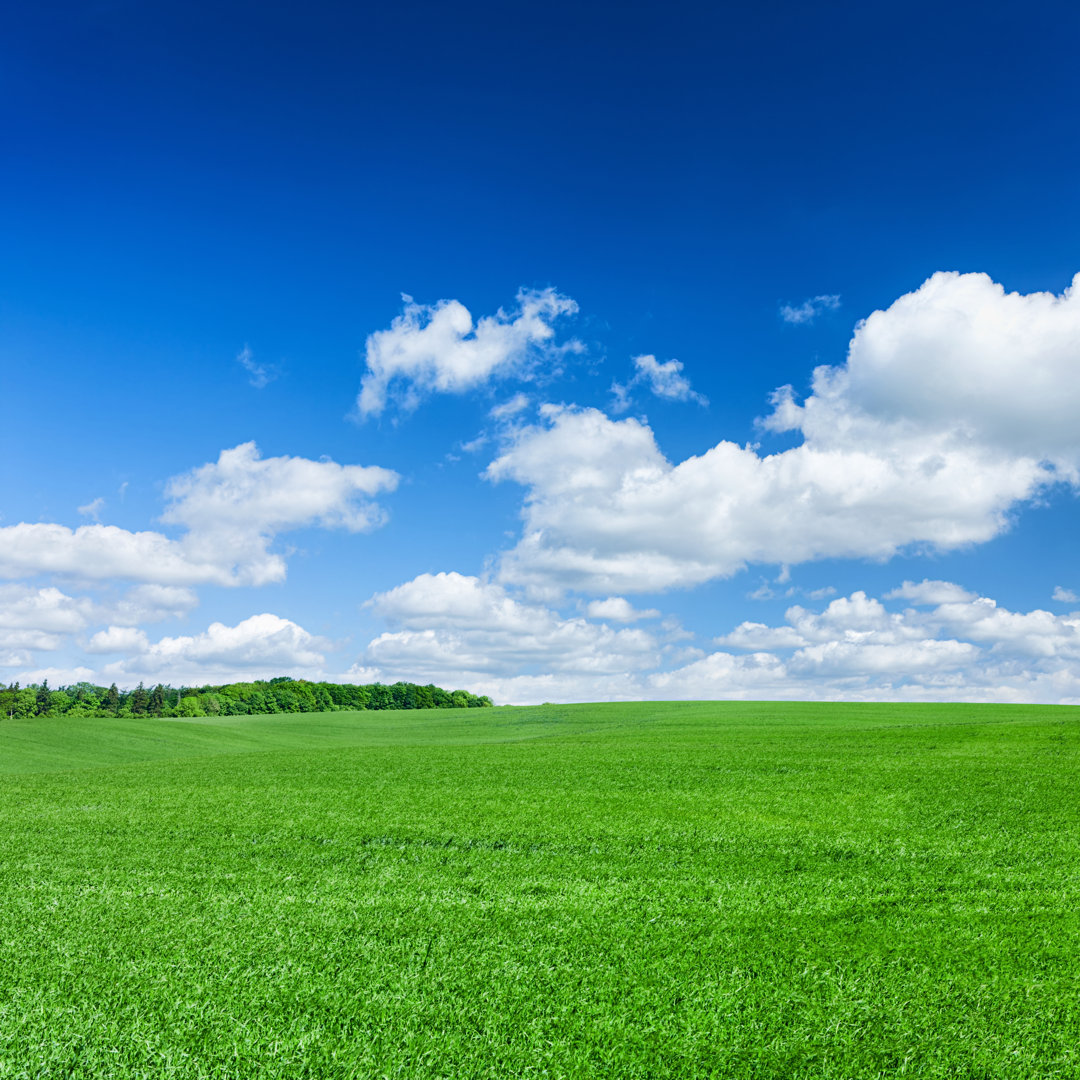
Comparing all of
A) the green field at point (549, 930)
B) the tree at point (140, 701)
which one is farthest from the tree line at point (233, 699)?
the green field at point (549, 930)

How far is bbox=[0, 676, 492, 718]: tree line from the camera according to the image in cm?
7869

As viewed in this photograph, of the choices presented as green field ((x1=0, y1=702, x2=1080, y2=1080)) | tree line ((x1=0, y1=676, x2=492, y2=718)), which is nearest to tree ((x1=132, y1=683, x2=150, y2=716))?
tree line ((x1=0, y1=676, x2=492, y2=718))

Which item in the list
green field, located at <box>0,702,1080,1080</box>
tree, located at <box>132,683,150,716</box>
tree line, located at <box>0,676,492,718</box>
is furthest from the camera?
tree, located at <box>132,683,150,716</box>

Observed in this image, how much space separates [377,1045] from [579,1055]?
1208 mm

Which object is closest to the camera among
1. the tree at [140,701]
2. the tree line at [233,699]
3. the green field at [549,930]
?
the green field at [549,930]

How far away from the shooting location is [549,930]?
595cm

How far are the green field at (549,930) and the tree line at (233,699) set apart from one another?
68340 millimetres

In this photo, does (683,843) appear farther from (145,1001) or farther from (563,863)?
(145,1001)

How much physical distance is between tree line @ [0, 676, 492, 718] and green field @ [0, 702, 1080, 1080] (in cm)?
6834

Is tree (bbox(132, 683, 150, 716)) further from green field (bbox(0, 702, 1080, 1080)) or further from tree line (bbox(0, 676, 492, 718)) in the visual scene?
green field (bbox(0, 702, 1080, 1080))

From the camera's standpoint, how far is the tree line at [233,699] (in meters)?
78.7

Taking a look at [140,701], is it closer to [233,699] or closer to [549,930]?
[233,699]

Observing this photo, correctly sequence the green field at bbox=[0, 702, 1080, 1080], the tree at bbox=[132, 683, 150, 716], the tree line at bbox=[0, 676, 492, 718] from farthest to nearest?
1. the tree at bbox=[132, 683, 150, 716]
2. the tree line at bbox=[0, 676, 492, 718]
3. the green field at bbox=[0, 702, 1080, 1080]

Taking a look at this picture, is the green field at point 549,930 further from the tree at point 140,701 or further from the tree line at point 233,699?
the tree at point 140,701
